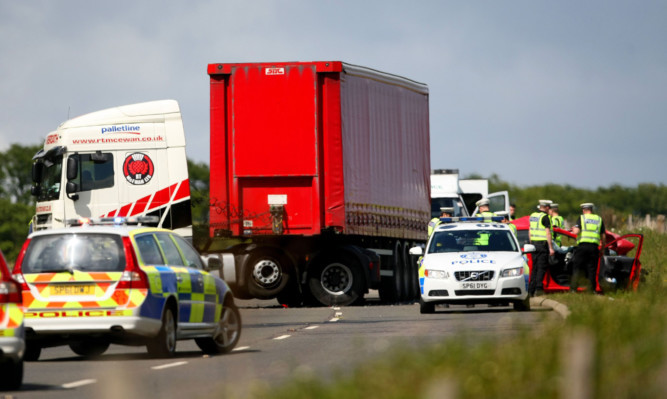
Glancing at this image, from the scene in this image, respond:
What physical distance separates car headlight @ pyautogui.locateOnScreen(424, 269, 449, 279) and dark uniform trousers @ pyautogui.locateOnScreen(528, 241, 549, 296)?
9.36ft

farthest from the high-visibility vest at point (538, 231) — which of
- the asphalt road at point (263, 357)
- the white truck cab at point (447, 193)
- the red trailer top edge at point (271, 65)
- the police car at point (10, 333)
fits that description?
the police car at point (10, 333)

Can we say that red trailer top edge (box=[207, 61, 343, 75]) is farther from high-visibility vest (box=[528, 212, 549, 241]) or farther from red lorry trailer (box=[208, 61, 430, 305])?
high-visibility vest (box=[528, 212, 549, 241])

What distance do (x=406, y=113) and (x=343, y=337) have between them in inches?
532

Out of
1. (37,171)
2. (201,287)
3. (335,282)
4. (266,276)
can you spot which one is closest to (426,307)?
(335,282)

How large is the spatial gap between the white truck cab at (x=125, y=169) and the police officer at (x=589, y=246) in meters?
6.75

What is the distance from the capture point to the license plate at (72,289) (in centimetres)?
1468

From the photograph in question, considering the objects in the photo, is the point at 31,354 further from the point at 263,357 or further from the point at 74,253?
the point at 263,357

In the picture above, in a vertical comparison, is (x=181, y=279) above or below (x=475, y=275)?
above

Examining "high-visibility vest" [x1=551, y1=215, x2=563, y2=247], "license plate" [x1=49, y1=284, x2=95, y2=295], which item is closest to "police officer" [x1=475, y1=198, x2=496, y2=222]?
"high-visibility vest" [x1=551, y1=215, x2=563, y2=247]

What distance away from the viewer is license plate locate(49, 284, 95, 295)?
14.7m

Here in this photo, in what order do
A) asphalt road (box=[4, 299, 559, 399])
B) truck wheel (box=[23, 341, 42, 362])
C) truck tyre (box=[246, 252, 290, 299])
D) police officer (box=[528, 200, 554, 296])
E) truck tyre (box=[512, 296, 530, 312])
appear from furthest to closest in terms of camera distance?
truck tyre (box=[246, 252, 290, 299]), police officer (box=[528, 200, 554, 296]), truck tyre (box=[512, 296, 530, 312]), truck wheel (box=[23, 341, 42, 362]), asphalt road (box=[4, 299, 559, 399])

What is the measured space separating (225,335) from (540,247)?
10850 millimetres

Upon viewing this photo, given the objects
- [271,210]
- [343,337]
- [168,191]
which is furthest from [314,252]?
[343,337]

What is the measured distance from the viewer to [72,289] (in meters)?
14.7
